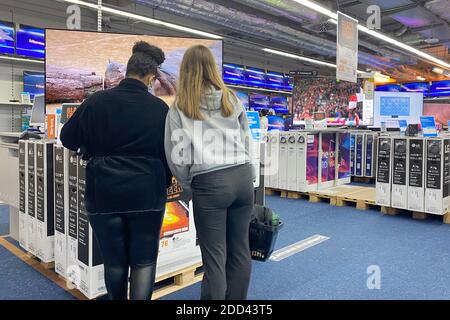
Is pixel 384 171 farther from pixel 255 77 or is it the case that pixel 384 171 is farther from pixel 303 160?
pixel 255 77

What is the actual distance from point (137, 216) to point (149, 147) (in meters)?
0.34

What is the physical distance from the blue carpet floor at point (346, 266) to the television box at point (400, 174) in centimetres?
32

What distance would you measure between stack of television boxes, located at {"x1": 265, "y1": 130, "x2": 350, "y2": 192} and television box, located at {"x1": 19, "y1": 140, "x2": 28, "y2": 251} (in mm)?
4023

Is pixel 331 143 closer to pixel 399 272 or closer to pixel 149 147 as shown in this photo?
pixel 399 272

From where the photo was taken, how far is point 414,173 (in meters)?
5.28

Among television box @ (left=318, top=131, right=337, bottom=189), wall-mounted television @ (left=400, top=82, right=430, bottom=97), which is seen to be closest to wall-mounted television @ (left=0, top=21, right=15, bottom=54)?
television box @ (left=318, top=131, right=337, bottom=189)

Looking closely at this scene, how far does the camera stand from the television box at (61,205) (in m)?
2.95

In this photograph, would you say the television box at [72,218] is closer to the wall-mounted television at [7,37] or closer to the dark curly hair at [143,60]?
the dark curly hair at [143,60]

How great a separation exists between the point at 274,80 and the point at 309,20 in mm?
6610

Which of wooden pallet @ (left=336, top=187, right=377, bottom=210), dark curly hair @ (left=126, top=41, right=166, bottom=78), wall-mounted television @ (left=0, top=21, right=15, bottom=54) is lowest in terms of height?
wooden pallet @ (left=336, top=187, right=377, bottom=210)

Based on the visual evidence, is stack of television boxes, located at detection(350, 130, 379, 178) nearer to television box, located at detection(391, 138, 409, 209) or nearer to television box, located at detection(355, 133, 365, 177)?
television box, located at detection(355, 133, 365, 177)

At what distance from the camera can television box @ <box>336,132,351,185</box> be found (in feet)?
24.7

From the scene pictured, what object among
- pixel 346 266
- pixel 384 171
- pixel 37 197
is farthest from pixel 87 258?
pixel 384 171

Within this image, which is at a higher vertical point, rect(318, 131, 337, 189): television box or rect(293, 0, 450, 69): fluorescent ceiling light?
rect(293, 0, 450, 69): fluorescent ceiling light
